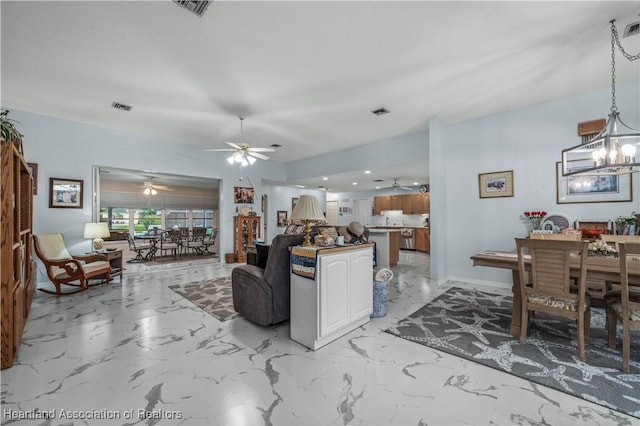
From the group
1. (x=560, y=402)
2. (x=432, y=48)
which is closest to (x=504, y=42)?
(x=432, y=48)

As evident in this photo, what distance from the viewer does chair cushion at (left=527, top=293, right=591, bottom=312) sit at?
7.12 feet

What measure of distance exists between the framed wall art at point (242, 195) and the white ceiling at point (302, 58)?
2.67 m

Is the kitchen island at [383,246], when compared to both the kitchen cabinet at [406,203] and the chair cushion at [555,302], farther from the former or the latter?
the chair cushion at [555,302]

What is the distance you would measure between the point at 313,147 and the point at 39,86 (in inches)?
185

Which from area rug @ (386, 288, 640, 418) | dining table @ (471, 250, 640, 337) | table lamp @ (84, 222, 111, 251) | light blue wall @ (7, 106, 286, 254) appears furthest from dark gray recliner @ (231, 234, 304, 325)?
light blue wall @ (7, 106, 286, 254)

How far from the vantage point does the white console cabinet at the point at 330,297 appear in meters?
2.31

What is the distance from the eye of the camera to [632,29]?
2428 mm

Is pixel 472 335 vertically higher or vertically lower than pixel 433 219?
lower

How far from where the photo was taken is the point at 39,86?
343 cm

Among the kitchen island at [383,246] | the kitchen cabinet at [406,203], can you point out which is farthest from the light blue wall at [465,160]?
the kitchen cabinet at [406,203]

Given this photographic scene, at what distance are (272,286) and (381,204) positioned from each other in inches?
326

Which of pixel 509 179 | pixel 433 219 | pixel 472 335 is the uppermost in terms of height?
pixel 509 179

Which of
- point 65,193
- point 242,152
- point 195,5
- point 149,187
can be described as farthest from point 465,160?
point 149,187

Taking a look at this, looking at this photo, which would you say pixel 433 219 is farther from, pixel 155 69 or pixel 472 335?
pixel 155 69
